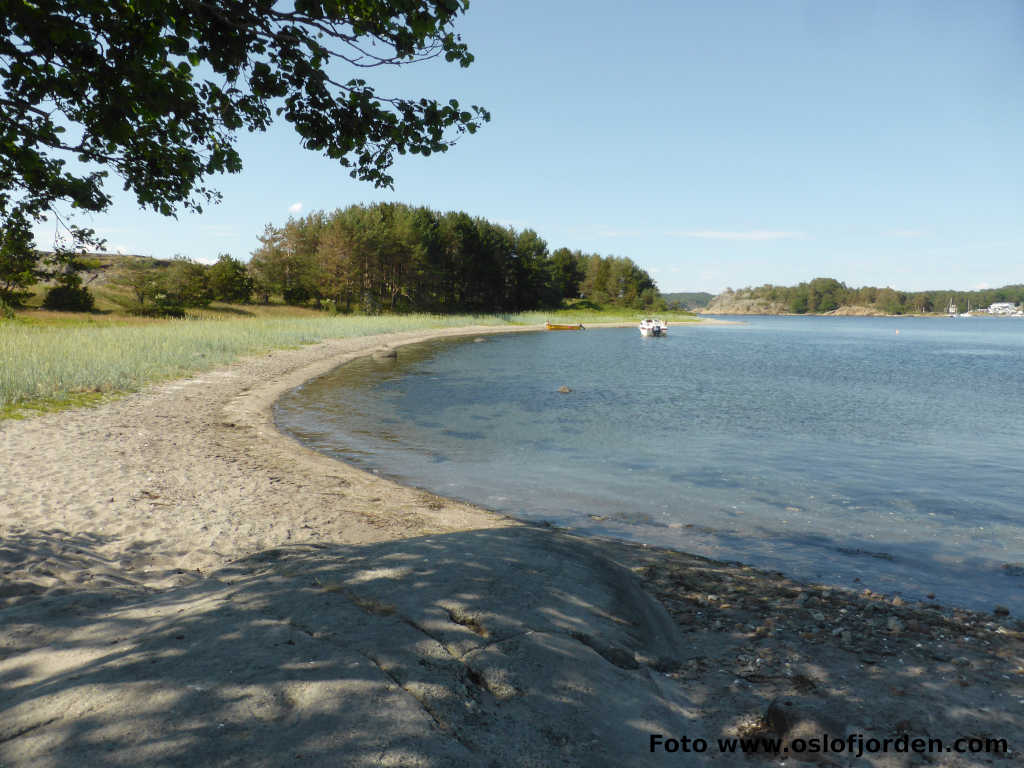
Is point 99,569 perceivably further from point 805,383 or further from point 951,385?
point 951,385

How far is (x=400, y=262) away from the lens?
266ft

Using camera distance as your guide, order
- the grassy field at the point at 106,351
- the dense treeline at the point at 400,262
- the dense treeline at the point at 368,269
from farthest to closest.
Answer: the dense treeline at the point at 400,262 < the dense treeline at the point at 368,269 < the grassy field at the point at 106,351

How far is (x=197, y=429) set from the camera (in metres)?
15.5

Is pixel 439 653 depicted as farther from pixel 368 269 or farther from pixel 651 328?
pixel 651 328

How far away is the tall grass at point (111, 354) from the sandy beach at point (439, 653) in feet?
35.7

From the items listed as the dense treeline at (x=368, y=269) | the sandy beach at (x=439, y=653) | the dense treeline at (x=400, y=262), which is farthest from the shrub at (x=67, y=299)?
the sandy beach at (x=439, y=653)

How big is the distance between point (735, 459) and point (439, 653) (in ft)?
45.4

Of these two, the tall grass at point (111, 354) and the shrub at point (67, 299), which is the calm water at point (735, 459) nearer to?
the tall grass at point (111, 354)

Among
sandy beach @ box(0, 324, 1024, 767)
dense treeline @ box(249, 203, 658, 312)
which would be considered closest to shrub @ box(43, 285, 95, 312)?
dense treeline @ box(249, 203, 658, 312)

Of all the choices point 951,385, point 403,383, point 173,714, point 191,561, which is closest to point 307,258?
point 403,383

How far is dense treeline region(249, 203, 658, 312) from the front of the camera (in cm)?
7512

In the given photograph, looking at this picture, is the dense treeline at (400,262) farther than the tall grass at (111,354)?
Yes

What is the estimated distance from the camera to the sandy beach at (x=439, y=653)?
10.4 ft

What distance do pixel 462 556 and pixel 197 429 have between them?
1268cm
